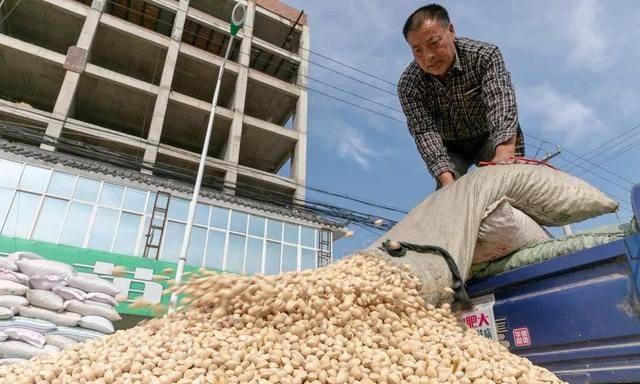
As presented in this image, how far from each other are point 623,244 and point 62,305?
5.99m

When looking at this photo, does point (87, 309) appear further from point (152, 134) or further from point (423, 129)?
point (152, 134)

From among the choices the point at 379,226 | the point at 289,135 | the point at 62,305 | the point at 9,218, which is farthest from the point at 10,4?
the point at 379,226

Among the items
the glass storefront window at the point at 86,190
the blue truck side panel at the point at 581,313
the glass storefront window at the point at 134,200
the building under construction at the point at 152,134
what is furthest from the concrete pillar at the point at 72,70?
the blue truck side panel at the point at 581,313

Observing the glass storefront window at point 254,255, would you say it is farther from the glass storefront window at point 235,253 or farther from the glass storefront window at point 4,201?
the glass storefront window at point 4,201

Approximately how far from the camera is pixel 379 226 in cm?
976

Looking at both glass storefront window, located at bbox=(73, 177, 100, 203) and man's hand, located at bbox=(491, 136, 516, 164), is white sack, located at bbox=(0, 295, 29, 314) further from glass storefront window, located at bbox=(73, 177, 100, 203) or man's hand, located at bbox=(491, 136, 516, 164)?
man's hand, located at bbox=(491, 136, 516, 164)

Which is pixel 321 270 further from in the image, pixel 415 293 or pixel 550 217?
pixel 550 217

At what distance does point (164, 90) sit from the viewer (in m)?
13.2

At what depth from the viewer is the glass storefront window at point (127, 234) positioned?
9.51 m

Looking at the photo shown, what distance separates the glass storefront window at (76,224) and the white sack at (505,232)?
976 cm

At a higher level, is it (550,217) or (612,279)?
(550,217)

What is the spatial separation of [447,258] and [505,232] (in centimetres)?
32

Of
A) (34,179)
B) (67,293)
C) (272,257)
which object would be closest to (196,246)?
(272,257)

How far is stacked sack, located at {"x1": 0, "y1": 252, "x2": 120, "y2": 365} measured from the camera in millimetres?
4305
